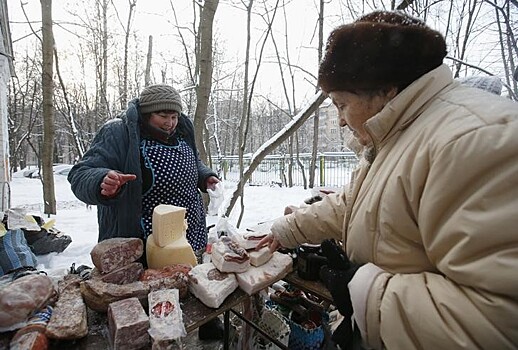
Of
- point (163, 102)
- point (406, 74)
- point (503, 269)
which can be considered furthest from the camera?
point (163, 102)

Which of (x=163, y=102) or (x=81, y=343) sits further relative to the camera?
(x=163, y=102)

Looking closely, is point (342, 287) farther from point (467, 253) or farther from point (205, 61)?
point (205, 61)

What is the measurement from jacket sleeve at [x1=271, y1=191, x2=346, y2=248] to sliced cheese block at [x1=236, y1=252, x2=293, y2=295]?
8 cm

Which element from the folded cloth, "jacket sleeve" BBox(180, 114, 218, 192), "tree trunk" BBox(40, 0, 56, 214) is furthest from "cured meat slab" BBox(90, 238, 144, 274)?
"tree trunk" BBox(40, 0, 56, 214)

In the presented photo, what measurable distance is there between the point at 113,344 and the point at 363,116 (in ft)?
3.79

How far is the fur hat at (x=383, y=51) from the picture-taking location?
96 centimetres

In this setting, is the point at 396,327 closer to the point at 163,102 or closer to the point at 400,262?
the point at 400,262

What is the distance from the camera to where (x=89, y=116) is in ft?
65.7

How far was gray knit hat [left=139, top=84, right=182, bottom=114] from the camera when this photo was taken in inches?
82.5

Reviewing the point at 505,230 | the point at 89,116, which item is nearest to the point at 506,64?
the point at 505,230

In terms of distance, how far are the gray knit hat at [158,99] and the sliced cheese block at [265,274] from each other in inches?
49.1

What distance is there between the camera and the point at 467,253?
0.66 metres

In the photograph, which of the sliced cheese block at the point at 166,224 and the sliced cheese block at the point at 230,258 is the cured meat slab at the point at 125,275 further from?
the sliced cheese block at the point at 230,258

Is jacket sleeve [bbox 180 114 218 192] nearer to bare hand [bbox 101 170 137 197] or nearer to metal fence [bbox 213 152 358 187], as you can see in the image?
bare hand [bbox 101 170 137 197]
